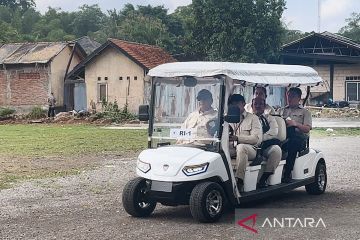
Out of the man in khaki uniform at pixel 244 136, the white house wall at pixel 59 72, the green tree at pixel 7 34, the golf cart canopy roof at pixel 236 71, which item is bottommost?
the man in khaki uniform at pixel 244 136

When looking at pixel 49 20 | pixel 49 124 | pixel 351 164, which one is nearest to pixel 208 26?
pixel 49 124

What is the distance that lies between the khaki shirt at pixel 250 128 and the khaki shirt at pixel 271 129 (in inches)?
→ 19.5

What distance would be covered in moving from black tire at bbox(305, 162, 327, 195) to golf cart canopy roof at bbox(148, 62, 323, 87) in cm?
168

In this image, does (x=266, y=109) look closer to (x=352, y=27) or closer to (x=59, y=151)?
(x=59, y=151)

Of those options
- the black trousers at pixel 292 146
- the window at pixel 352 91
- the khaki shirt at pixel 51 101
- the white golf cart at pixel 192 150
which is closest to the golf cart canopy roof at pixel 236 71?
the white golf cart at pixel 192 150

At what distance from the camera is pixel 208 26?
45031 mm

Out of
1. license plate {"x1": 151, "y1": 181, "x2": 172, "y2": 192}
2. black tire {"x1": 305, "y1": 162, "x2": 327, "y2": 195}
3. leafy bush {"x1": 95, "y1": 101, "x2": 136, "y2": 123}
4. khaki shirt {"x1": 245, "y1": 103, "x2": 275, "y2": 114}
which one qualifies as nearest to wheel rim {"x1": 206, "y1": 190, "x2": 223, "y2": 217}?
license plate {"x1": 151, "y1": 181, "x2": 172, "y2": 192}

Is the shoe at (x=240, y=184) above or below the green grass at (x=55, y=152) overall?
above

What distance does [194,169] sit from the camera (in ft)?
28.5

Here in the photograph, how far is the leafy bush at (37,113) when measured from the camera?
1613 inches

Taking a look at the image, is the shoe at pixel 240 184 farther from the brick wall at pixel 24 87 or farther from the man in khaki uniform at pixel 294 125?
the brick wall at pixel 24 87

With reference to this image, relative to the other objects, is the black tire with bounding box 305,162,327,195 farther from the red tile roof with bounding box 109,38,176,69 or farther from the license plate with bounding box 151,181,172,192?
the red tile roof with bounding box 109,38,176,69

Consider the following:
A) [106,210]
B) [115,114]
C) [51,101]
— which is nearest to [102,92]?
[51,101]

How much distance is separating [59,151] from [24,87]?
2579 centimetres
